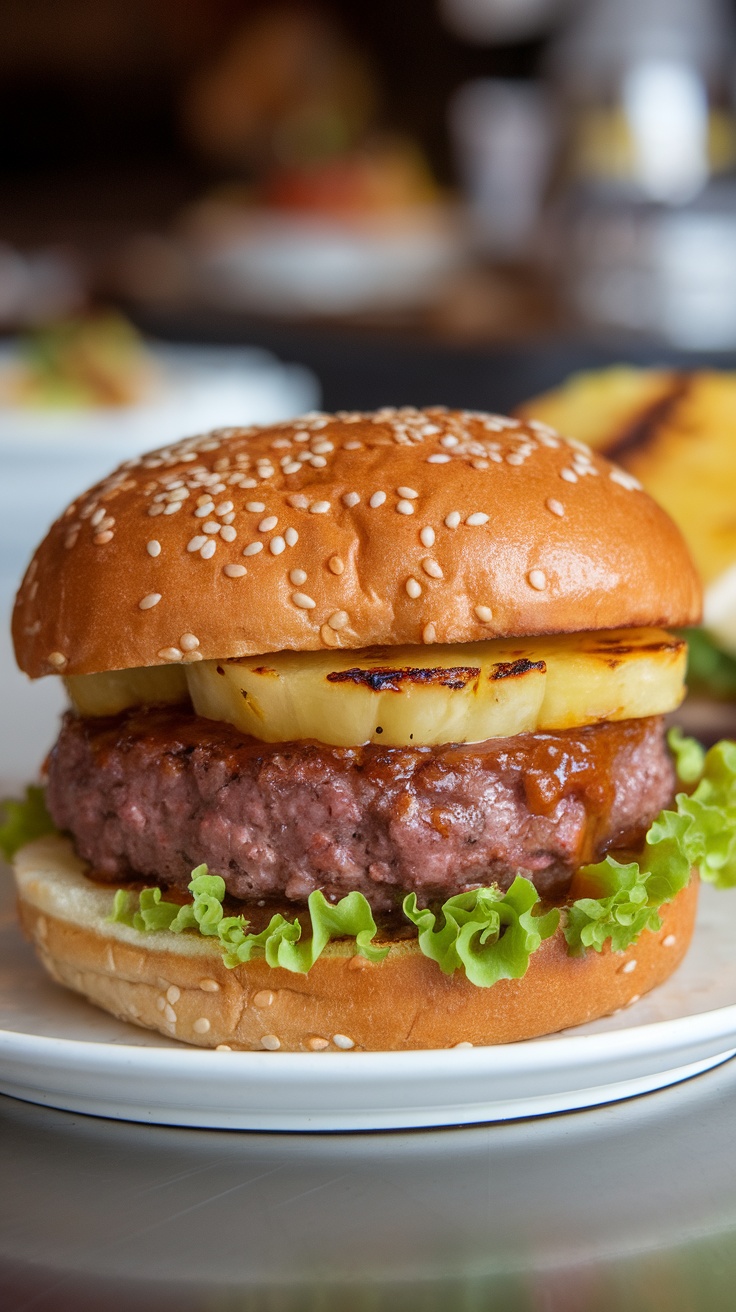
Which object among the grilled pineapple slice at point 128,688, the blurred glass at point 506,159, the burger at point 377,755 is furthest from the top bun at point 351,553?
the blurred glass at point 506,159

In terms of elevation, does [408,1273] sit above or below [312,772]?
below

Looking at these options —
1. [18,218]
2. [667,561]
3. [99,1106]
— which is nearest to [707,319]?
[667,561]


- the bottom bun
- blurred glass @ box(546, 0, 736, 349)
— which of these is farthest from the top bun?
blurred glass @ box(546, 0, 736, 349)

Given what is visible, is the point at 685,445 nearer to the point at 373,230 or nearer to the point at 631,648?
the point at 631,648

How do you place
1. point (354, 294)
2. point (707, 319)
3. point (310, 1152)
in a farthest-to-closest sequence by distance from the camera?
point (354, 294) → point (707, 319) → point (310, 1152)

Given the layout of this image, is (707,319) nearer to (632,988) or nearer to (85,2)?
(632,988)

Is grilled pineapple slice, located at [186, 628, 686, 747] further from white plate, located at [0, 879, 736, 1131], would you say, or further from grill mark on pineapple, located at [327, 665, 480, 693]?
white plate, located at [0, 879, 736, 1131]

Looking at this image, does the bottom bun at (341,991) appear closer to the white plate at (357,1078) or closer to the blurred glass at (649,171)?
the white plate at (357,1078)
